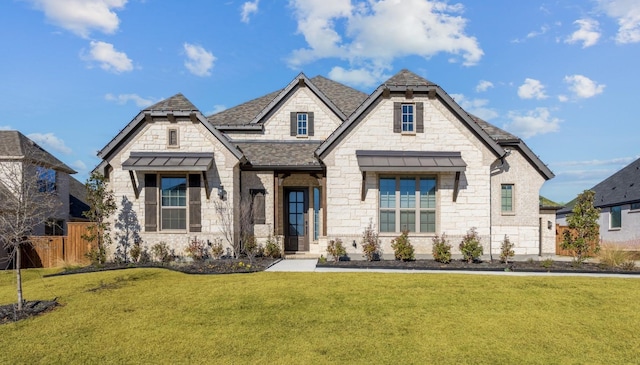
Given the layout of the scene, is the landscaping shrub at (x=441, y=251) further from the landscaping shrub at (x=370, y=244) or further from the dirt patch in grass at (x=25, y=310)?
the dirt patch in grass at (x=25, y=310)

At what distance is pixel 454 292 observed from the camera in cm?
1055

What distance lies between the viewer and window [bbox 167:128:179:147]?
1664 centimetres

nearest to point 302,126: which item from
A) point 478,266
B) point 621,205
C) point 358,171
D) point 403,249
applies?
point 358,171

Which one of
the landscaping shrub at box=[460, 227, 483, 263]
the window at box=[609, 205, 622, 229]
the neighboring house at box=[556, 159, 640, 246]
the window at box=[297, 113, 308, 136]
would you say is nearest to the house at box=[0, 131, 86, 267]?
the window at box=[297, 113, 308, 136]

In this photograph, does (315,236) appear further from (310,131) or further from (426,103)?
(426,103)

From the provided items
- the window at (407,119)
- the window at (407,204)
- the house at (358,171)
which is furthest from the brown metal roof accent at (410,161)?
the window at (407,119)

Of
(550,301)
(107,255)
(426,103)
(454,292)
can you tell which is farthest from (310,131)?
(550,301)

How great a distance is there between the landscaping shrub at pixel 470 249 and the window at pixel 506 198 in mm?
3568

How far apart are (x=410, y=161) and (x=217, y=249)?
28.3ft

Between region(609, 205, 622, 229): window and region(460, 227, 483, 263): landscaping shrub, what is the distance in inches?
709

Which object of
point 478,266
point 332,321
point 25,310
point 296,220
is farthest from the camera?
point 296,220

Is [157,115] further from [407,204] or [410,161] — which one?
[407,204]

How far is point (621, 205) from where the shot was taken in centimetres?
2655

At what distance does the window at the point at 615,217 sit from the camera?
27.0 m
